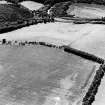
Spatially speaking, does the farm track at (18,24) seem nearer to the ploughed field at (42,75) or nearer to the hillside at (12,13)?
the hillside at (12,13)

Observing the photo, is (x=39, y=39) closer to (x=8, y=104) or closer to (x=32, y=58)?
(x=32, y=58)

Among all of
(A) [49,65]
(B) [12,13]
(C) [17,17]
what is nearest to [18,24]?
(C) [17,17]

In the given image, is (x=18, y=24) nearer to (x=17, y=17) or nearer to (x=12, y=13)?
(x=17, y=17)

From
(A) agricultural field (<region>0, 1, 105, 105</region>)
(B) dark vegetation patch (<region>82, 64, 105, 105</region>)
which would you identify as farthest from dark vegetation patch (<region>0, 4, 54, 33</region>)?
(B) dark vegetation patch (<region>82, 64, 105, 105</region>)

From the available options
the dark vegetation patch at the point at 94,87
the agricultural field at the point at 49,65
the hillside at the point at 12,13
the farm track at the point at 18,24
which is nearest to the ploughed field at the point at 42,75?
the agricultural field at the point at 49,65

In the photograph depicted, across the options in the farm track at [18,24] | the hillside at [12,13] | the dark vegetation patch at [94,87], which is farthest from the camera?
the hillside at [12,13]

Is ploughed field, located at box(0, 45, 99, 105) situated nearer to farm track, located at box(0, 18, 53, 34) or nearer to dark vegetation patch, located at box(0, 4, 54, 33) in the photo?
farm track, located at box(0, 18, 53, 34)

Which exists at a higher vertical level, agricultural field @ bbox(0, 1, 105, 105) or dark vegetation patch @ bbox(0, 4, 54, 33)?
dark vegetation patch @ bbox(0, 4, 54, 33)

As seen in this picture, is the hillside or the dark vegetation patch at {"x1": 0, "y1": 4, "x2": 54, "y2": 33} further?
the hillside
